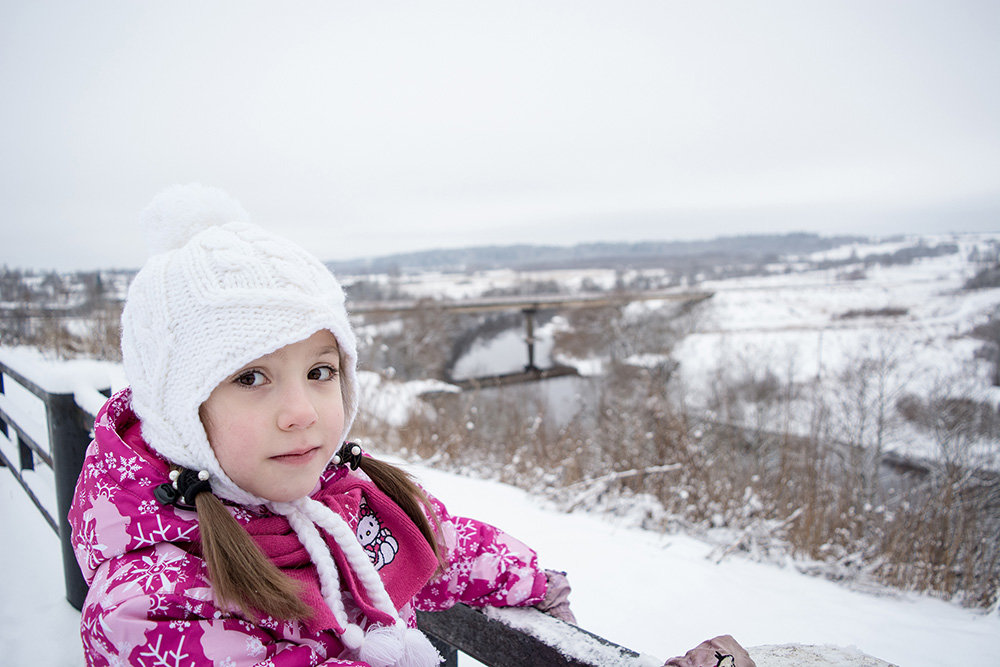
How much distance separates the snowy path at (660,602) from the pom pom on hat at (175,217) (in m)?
1.36

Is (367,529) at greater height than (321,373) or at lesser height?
lesser

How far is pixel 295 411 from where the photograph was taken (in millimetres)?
1032

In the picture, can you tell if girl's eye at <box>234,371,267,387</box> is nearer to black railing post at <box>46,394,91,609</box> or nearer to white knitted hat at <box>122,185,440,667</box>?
white knitted hat at <box>122,185,440,667</box>

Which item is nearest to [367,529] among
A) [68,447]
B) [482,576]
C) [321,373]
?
[482,576]

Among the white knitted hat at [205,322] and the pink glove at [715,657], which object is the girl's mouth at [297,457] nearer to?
the white knitted hat at [205,322]

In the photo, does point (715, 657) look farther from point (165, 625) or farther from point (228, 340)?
point (228, 340)

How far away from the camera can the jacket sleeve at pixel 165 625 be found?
0.82m

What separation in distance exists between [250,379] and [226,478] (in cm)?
19

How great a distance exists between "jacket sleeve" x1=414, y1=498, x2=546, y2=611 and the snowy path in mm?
826

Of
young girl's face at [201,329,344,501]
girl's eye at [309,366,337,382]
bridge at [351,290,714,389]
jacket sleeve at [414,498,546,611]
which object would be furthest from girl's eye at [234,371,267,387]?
bridge at [351,290,714,389]

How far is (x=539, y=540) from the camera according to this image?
3633mm

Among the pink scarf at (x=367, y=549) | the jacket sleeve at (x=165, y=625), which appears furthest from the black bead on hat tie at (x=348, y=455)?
the jacket sleeve at (x=165, y=625)

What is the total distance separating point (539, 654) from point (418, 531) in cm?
40

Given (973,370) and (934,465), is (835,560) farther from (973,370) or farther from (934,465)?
(973,370)
